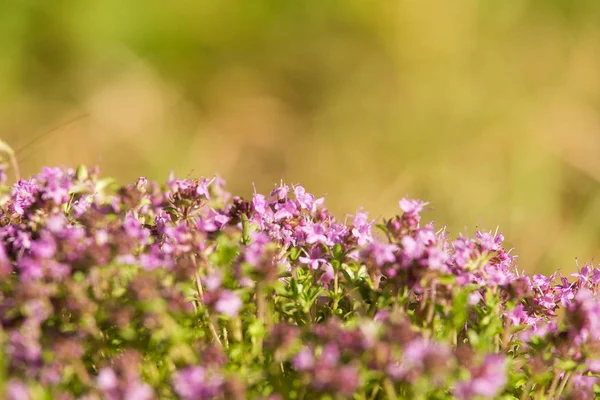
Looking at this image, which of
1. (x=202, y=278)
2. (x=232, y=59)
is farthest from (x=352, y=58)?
(x=202, y=278)

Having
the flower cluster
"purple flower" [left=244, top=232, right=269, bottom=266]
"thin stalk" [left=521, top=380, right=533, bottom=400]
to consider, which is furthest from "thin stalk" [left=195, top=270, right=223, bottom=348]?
"thin stalk" [left=521, top=380, right=533, bottom=400]

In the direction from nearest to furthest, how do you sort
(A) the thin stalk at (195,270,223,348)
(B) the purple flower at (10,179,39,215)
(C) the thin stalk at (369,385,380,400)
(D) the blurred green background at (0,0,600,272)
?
(C) the thin stalk at (369,385,380,400), (A) the thin stalk at (195,270,223,348), (B) the purple flower at (10,179,39,215), (D) the blurred green background at (0,0,600,272)

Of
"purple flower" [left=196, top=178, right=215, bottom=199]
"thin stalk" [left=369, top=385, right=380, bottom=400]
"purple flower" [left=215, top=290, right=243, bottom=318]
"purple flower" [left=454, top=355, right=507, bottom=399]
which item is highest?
"purple flower" [left=196, top=178, right=215, bottom=199]

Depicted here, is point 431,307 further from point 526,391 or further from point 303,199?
point 303,199

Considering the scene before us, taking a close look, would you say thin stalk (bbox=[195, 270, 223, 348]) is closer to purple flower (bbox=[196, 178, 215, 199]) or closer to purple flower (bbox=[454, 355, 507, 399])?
purple flower (bbox=[196, 178, 215, 199])

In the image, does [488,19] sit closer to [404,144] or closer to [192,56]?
[404,144]

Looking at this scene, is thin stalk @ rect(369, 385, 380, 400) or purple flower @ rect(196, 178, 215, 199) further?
purple flower @ rect(196, 178, 215, 199)

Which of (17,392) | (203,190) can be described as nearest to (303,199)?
(203,190)

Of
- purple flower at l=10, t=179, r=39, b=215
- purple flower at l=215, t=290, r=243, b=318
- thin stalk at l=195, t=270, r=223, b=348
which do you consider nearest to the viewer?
purple flower at l=215, t=290, r=243, b=318
